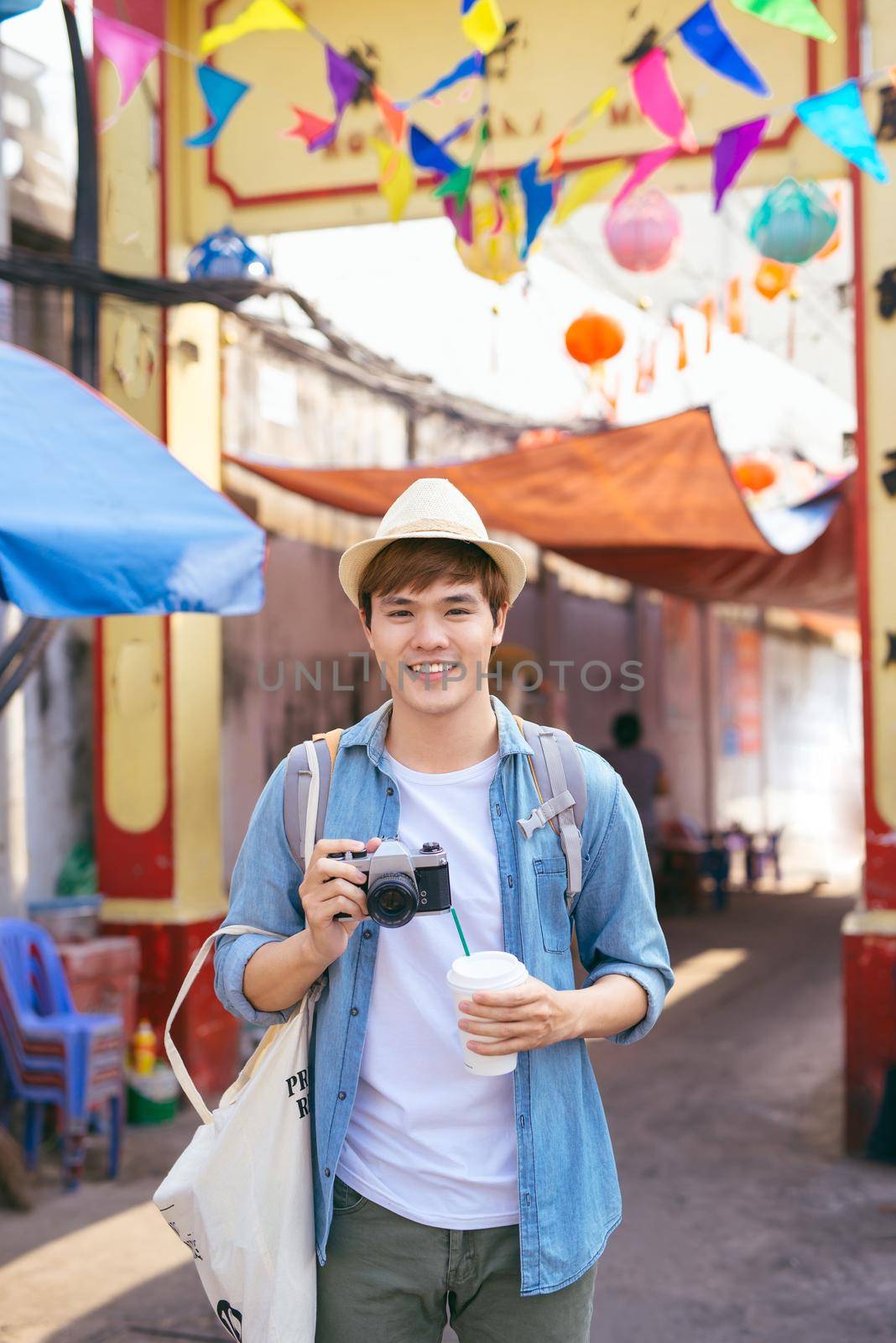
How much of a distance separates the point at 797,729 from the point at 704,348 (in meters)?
13.2

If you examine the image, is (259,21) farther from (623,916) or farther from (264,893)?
(623,916)

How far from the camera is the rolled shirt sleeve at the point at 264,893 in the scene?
1.77 m

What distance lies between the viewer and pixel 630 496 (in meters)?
5.84

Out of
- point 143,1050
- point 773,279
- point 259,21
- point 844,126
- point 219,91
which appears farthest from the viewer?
point 773,279

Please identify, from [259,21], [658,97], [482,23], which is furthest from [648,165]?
[259,21]

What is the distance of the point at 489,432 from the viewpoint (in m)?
9.55

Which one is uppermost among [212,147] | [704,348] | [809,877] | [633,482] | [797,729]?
[212,147]

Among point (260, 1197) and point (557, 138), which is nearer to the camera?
point (260, 1197)

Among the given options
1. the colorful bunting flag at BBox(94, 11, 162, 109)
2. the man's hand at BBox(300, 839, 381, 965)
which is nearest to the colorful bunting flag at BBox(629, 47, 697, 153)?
the colorful bunting flag at BBox(94, 11, 162, 109)

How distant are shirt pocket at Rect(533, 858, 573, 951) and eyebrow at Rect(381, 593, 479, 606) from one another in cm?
37

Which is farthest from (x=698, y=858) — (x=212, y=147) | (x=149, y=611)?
(x=149, y=611)

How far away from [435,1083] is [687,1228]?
295 centimetres

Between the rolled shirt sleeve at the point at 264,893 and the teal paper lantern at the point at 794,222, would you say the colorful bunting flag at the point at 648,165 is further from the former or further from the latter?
the rolled shirt sleeve at the point at 264,893

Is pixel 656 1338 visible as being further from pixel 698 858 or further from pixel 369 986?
pixel 698 858
